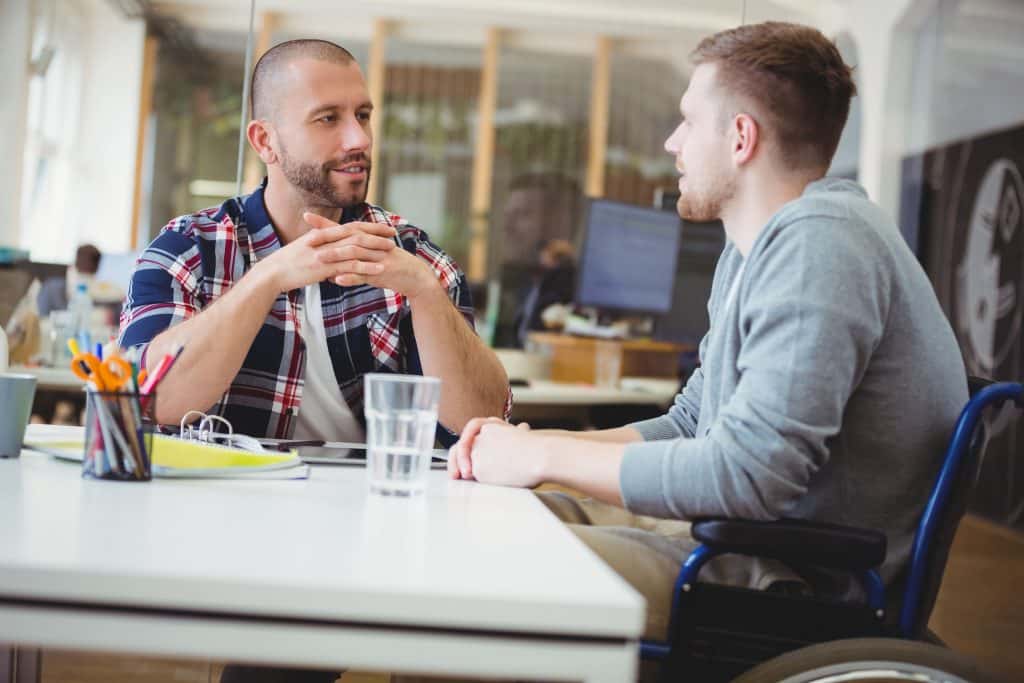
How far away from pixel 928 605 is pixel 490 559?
602 millimetres

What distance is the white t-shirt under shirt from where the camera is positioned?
1878mm

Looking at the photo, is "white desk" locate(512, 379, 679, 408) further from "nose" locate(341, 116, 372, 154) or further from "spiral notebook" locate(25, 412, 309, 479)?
"spiral notebook" locate(25, 412, 309, 479)

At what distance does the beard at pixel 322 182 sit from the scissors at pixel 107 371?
86cm

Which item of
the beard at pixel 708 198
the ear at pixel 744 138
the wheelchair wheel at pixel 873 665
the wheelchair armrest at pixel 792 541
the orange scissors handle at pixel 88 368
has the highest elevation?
the ear at pixel 744 138

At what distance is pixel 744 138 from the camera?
1.35 meters

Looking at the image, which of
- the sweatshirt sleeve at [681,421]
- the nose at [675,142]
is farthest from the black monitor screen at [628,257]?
the nose at [675,142]

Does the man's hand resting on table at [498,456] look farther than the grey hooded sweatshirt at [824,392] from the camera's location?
Yes

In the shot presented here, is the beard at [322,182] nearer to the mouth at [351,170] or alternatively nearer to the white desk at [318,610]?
the mouth at [351,170]

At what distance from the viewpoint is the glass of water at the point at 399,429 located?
1.08m

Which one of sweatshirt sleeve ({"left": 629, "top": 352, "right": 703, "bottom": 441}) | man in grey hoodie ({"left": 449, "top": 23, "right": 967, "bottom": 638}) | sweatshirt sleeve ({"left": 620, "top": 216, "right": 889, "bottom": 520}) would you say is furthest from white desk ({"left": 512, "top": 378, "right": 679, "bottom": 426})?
sweatshirt sleeve ({"left": 620, "top": 216, "right": 889, "bottom": 520})

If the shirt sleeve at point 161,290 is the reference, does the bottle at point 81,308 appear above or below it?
below

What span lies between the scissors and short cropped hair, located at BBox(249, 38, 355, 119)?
1.01 m

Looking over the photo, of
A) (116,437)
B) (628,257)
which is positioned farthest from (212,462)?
(628,257)

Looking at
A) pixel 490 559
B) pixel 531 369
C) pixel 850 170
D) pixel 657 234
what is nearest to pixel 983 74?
pixel 850 170
